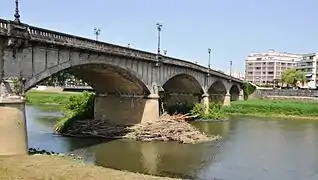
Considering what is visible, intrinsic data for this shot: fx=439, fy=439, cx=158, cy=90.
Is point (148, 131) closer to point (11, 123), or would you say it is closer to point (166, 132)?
point (166, 132)

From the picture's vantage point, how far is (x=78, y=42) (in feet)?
111

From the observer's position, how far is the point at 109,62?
3884cm

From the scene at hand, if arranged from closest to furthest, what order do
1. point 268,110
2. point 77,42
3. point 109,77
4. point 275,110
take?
point 77,42, point 109,77, point 275,110, point 268,110

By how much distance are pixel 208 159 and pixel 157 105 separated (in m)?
17.0

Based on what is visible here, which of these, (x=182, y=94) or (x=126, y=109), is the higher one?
(x=182, y=94)

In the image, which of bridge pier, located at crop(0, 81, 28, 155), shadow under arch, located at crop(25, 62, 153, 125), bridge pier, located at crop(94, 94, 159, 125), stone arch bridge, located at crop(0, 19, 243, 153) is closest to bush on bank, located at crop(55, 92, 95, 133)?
shadow under arch, located at crop(25, 62, 153, 125)

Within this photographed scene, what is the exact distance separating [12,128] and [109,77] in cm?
2036

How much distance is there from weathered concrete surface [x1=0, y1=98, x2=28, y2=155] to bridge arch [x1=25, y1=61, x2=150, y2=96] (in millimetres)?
8924

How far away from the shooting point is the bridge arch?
3879 cm

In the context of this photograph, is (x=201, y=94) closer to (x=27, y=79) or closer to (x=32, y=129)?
(x=32, y=129)

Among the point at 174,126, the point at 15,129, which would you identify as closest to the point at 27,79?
the point at 15,129

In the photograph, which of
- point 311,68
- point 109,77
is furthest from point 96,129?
point 311,68

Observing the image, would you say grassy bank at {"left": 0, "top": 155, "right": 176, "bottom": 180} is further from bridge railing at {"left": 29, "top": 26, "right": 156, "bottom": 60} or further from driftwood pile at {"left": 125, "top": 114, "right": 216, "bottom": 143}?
driftwood pile at {"left": 125, "top": 114, "right": 216, "bottom": 143}

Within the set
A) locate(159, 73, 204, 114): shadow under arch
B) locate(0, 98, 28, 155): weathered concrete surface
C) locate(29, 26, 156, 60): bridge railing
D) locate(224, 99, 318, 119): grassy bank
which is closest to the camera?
locate(0, 98, 28, 155): weathered concrete surface
